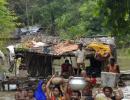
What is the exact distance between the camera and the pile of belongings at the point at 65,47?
19.5m

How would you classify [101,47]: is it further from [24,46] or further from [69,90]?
[69,90]

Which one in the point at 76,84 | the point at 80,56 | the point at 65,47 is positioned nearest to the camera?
the point at 76,84

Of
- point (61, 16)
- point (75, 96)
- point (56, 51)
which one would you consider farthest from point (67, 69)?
point (61, 16)

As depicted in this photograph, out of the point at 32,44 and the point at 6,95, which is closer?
the point at 6,95

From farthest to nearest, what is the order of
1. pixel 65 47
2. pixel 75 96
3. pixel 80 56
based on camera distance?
pixel 65 47, pixel 80 56, pixel 75 96

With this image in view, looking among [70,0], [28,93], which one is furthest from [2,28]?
[70,0]

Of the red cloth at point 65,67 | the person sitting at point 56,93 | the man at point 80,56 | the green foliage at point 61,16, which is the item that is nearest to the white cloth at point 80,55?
the man at point 80,56

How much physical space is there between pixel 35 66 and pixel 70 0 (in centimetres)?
3159

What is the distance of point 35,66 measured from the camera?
828 inches

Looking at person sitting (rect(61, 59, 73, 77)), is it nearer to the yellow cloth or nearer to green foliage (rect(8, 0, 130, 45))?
the yellow cloth

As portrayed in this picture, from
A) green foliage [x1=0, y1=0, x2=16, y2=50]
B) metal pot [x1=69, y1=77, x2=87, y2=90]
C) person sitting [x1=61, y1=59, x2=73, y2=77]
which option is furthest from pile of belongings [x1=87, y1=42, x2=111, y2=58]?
green foliage [x1=0, y1=0, x2=16, y2=50]

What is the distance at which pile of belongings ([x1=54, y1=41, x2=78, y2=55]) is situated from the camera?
1950 cm

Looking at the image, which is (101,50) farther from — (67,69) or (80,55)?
(67,69)

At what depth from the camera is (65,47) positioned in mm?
19734
